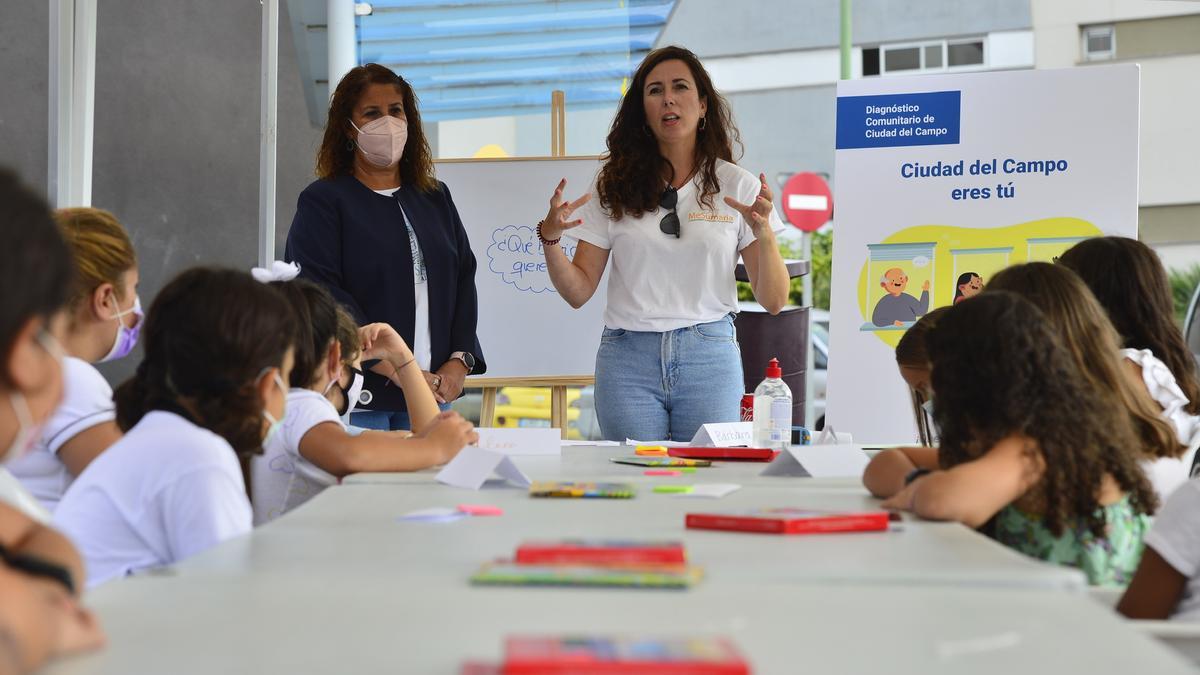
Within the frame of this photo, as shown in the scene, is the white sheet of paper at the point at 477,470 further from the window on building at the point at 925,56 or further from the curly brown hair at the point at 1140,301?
the window on building at the point at 925,56

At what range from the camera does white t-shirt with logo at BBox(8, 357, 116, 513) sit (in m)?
1.88

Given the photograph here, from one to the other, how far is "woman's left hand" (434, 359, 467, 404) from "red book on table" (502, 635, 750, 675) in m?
2.50

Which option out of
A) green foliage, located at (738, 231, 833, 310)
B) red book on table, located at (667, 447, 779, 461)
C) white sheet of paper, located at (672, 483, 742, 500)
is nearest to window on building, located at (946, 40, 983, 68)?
green foliage, located at (738, 231, 833, 310)

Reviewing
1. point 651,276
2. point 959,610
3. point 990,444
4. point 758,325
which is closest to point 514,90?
point 758,325

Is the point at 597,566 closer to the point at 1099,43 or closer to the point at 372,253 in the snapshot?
the point at 372,253

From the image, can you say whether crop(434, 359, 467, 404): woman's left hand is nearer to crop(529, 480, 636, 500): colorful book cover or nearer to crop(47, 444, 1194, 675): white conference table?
crop(529, 480, 636, 500): colorful book cover

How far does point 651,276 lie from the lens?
3.25 m

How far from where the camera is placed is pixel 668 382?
319cm

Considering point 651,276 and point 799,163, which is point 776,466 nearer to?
point 651,276

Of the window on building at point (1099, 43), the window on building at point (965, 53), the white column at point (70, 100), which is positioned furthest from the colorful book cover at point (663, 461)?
the window on building at point (965, 53)

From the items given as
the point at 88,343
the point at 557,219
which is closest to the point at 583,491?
the point at 88,343

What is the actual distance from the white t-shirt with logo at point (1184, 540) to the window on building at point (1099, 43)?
59.0 feet

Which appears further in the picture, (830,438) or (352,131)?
(352,131)

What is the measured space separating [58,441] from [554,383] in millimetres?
3009
